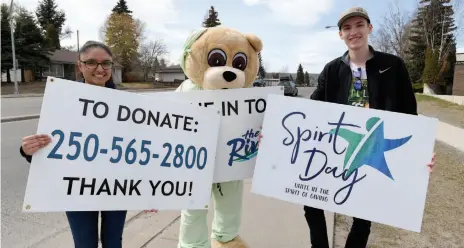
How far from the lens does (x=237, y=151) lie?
8.61ft

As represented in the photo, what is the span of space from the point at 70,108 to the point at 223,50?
127 cm

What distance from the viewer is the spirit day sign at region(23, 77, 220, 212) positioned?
1.99m

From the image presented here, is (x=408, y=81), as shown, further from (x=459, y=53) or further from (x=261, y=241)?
(x=459, y=53)

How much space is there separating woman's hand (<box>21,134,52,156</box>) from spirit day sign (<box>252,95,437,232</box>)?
4.43ft

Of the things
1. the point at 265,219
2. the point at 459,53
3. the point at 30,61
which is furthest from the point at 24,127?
the point at 459,53

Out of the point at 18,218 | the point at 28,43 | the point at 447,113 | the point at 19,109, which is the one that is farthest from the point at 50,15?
the point at 18,218

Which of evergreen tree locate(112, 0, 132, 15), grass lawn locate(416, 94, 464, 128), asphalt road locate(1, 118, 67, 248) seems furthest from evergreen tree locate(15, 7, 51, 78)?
grass lawn locate(416, 94, 464, 128)

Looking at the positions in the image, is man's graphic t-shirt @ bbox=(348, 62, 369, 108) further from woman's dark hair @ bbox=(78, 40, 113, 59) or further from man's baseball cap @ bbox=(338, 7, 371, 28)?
woman's dark hair @ bbox=(78, 40, 113, 59)

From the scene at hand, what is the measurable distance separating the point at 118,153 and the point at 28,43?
131ft

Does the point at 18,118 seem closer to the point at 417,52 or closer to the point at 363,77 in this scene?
the point at 363,77

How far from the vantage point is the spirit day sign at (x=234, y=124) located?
2.60 meters

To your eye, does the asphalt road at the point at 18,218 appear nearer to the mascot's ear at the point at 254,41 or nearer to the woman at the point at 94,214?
the woman at the point at 94,214

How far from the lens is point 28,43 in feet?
117

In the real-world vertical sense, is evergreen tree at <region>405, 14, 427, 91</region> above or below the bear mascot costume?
above
